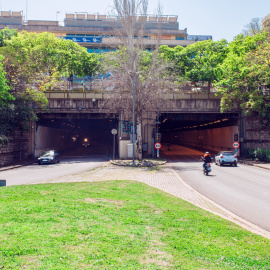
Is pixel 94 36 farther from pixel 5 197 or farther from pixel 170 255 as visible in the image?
pixel 170 255

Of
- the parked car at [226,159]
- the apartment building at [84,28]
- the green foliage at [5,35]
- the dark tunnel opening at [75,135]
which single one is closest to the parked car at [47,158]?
the dark tunnel opening at [75,135]

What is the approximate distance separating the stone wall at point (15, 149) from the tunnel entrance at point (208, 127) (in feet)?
56.8

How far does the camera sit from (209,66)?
140 ft

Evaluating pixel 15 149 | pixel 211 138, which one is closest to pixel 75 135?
pixel 211 138

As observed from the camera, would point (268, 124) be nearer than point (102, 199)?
No

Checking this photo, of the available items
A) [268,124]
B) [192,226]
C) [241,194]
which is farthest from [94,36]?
[192,226]

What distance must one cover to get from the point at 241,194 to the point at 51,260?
35.9 ft

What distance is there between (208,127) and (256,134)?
68.1ft

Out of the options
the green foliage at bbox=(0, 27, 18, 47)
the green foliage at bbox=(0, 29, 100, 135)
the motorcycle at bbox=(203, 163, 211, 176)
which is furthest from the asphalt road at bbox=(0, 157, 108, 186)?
the green foliage at bbox=(0, 27, 18, 47)

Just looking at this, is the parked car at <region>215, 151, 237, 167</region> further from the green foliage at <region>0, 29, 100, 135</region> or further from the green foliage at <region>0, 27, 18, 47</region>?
the green foliage at <region>0, 27, 18, 47</region>

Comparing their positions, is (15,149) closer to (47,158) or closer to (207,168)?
(47,158)

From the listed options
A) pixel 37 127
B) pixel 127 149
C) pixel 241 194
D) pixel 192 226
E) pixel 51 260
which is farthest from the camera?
pixel 37 127

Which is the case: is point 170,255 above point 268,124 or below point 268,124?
below

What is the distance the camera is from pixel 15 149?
3253 cm
